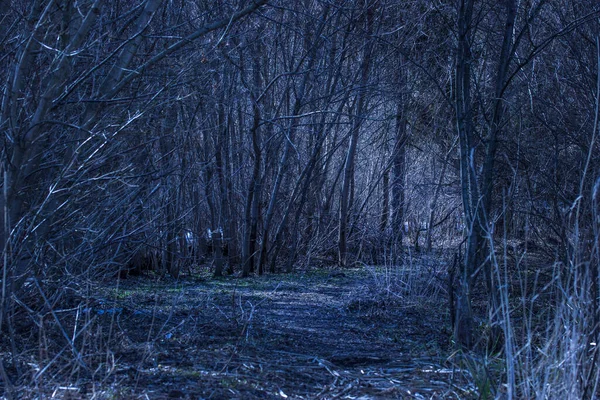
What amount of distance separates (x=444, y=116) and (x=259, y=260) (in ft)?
11.5

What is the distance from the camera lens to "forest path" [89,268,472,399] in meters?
4.02

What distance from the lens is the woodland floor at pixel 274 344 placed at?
13.0ft

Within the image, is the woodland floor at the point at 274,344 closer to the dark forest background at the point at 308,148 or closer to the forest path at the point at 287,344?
the forest path at the point at 287,344

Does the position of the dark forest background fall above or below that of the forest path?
above

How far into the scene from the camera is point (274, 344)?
5164 mm

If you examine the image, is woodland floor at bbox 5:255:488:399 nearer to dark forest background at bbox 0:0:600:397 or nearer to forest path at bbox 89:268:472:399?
forest path at bbox 89:268:472:399

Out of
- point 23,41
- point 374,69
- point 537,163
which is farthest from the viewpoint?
point 374,69

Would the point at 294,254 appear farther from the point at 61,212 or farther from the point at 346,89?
the point at 61,212

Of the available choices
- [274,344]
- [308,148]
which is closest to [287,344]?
[274,344]

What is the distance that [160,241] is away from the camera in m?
8.92

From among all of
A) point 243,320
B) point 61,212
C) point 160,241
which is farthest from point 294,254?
point 61,212

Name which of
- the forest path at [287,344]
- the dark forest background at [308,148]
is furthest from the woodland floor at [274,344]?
the dark forest background at [308,148]

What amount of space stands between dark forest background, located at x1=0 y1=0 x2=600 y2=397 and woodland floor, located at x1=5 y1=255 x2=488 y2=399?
371 millimetres

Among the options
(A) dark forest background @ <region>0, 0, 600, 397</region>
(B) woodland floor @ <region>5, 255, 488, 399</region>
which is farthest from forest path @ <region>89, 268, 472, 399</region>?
(A) dark forest background @ <region>0, 0, 600, 397</region>
